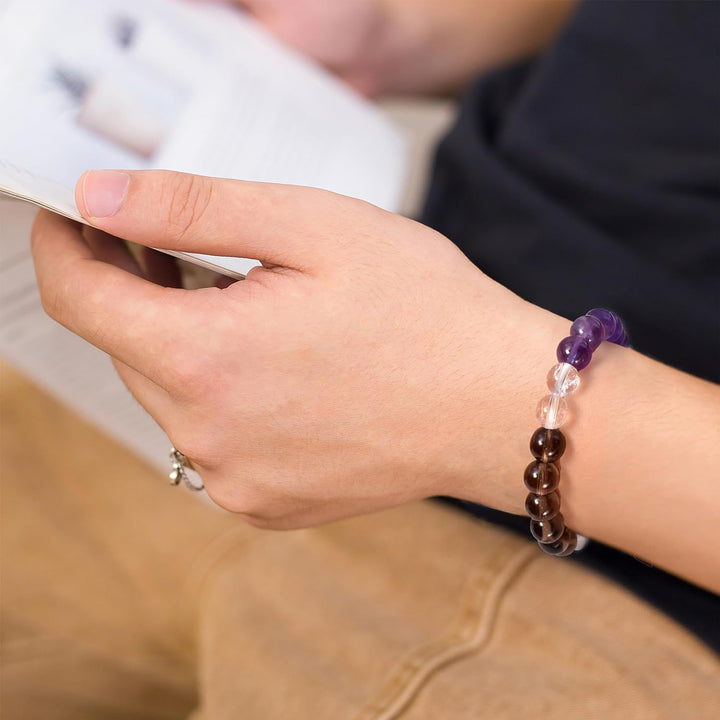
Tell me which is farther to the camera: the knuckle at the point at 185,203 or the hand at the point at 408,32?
the hand at the point at 408,32

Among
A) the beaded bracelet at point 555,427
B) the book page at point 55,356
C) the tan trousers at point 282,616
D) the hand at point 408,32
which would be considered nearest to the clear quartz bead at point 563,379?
the beaded bracelet at point 555,427

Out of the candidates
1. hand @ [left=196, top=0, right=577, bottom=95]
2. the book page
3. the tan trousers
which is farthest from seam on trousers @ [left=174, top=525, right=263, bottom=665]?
hand @ [left=196, top=0, right=577, bottom=95]

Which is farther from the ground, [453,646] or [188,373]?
[188,373]

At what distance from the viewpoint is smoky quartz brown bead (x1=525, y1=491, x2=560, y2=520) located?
54 centimetres

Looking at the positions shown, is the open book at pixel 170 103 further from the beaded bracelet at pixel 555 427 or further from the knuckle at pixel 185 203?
the beaded bracelet at pixel 555 427

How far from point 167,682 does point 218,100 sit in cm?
63

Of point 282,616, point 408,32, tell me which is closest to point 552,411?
point 282,616

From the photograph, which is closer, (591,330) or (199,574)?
(591,330)

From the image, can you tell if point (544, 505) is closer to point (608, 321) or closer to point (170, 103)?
point (608, 321)

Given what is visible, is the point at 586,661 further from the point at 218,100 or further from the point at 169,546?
the point at 218,100

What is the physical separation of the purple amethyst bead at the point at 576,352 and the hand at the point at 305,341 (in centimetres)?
3

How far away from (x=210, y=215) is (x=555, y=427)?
0.91 feet

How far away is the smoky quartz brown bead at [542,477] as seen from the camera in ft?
1.73

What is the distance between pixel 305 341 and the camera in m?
0.49
